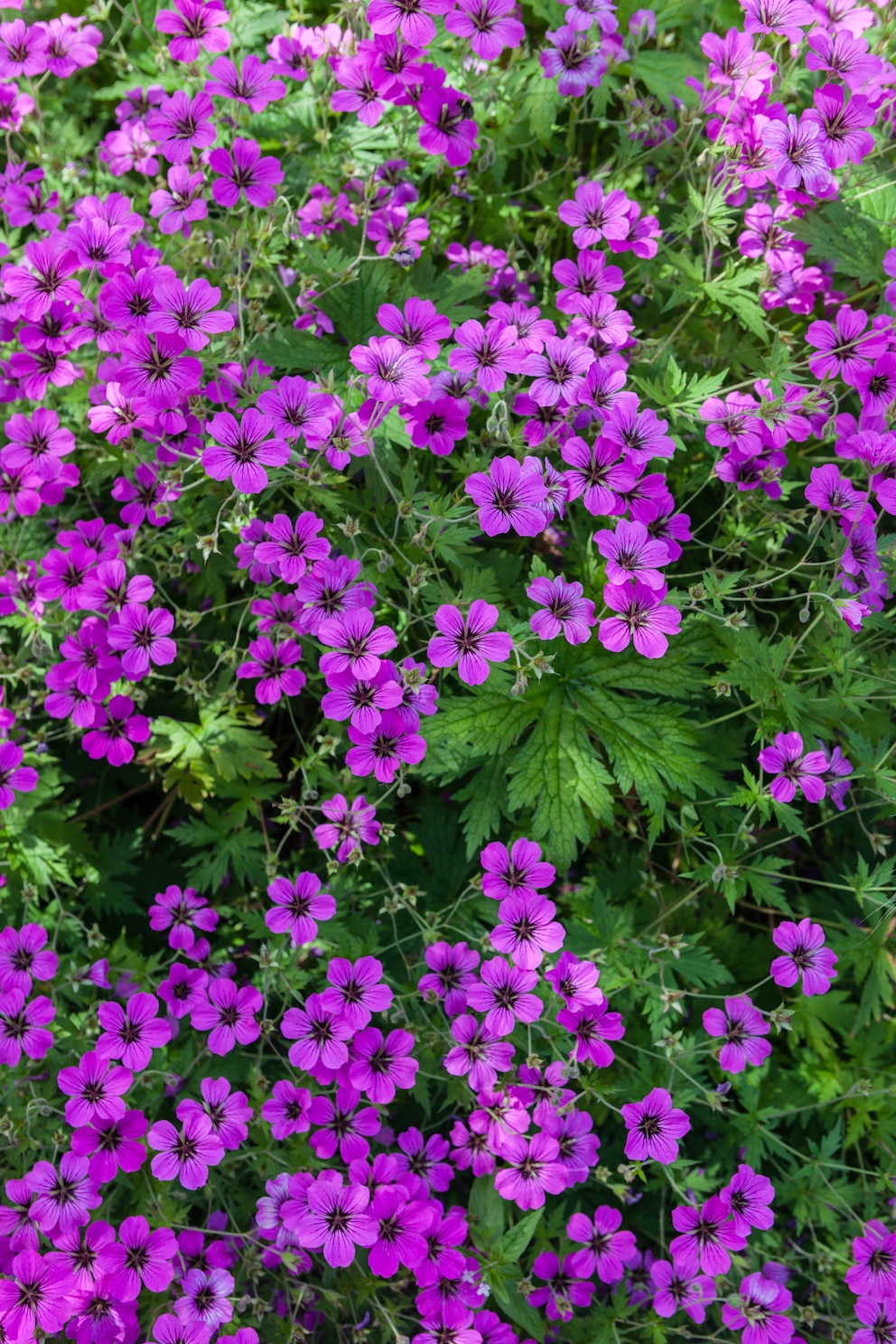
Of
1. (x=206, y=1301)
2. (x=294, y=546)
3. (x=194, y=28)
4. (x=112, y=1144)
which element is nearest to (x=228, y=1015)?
(x=112, y=1144)

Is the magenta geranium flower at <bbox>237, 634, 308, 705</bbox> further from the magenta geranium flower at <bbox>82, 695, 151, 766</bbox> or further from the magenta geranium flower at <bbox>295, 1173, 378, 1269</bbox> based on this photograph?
the magenta geranium flower at <bbox>295, 1173, 378, 1269</bbox>

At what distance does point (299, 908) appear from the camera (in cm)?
269

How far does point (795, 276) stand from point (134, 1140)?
3028 mm

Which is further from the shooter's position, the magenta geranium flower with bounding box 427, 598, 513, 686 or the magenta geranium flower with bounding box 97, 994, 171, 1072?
the magenta geranium flower with bounding box 97, 994, 171, 1072

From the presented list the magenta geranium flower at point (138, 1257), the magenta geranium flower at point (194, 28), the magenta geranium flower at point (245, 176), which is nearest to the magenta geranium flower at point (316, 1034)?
the magenta geranium flower at point (138, 1257)

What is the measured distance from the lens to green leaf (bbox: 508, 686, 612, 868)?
267 cm

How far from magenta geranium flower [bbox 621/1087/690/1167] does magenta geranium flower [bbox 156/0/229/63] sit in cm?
308

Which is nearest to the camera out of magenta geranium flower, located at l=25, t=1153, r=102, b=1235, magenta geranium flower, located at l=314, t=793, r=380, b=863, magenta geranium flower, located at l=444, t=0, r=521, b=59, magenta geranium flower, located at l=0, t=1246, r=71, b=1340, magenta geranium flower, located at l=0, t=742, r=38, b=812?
magenta geranium flower, located at l=0, t=1246, r=71, b=1340

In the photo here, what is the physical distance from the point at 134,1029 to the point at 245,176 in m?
2.34

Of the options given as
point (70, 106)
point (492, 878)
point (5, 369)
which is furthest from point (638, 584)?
point (70, 106)

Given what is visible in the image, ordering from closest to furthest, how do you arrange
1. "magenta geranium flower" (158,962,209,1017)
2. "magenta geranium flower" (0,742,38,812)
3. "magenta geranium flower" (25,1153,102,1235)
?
"magenta geranium flower" (25,1153,102,1235) → "magenta geranium flower" (158,962,209,1017) → "magenta geranium flower" (0,742,38,812)

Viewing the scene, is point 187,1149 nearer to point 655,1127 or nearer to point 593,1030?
point 593,1030

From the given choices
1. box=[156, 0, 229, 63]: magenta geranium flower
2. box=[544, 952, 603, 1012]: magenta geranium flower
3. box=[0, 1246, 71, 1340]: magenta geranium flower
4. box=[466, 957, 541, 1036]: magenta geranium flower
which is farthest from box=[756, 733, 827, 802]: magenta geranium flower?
box=[156, 0, 229, 63]: magenta geranium flower

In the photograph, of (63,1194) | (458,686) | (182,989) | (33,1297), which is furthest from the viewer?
(458,686)
